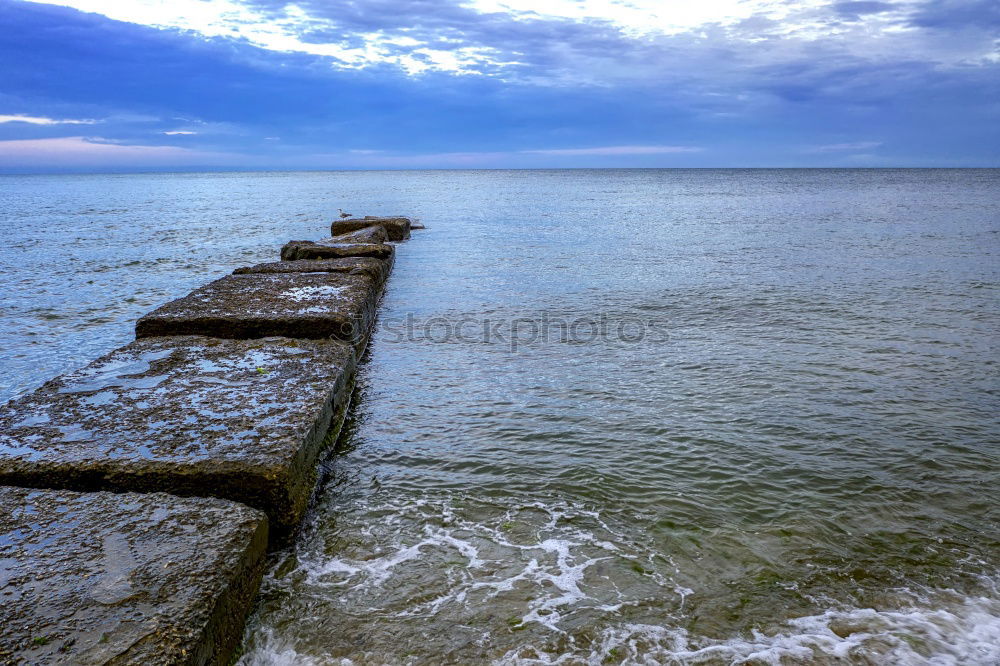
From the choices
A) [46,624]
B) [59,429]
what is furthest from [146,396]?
[46,624]

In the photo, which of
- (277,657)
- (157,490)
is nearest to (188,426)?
(157,490)

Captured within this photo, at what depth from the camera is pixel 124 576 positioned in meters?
2.34

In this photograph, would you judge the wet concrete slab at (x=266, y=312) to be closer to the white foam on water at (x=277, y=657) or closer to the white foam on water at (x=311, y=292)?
the white foam on water at (x=311, y=292)

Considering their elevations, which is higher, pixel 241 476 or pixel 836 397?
pixel 241 476

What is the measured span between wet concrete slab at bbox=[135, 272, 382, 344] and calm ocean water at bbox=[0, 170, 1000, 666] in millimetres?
644

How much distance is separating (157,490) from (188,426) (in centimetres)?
51

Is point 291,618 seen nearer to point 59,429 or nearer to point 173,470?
point 173,470

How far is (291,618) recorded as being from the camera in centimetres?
288

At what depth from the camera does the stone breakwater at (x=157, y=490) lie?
2139 millimetres

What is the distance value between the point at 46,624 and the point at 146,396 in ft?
6.74

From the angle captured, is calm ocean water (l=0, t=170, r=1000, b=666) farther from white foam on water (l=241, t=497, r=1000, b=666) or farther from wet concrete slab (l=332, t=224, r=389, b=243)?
wet concrete slab (l=332, t=224, r=389, b=243)

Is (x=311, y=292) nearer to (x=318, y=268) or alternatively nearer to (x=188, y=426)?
(x=318, y=268)

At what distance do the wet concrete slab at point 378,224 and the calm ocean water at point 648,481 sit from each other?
7502 millimetres

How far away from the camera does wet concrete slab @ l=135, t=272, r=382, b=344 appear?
5711 mm
